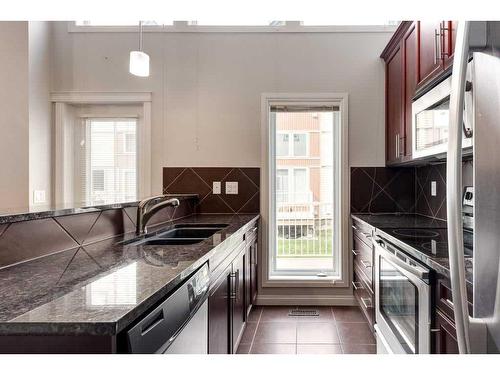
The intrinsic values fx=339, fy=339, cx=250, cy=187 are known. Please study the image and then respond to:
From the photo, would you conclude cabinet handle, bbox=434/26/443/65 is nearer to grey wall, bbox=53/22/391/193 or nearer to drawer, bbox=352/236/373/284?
drawer, bbox=352/236/373/284

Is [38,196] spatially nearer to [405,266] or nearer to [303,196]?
[303,196]

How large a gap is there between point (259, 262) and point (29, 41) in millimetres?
2871

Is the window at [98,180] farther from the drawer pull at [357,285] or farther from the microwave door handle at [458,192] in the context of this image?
the microwave door handle at [458,192]

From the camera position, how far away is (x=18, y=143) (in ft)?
9.83

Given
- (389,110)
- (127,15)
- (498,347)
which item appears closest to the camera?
(127,15)

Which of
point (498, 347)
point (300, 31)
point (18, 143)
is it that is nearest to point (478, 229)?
point (498, 347)

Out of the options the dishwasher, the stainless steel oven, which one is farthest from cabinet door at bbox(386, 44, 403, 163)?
the dishwasher

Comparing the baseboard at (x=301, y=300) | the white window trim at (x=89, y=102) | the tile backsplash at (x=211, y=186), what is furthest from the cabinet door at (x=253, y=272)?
the white window trim at (x=89, y=102)

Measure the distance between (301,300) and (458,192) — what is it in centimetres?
286

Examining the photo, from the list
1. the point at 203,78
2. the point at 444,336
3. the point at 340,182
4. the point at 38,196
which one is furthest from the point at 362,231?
the point at 38,196

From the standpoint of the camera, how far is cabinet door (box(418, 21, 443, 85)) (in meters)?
1.85

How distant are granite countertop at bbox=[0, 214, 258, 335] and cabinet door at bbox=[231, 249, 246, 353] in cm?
67

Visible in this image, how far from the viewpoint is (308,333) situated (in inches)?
102

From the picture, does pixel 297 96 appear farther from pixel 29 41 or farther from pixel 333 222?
pixel 29 41
